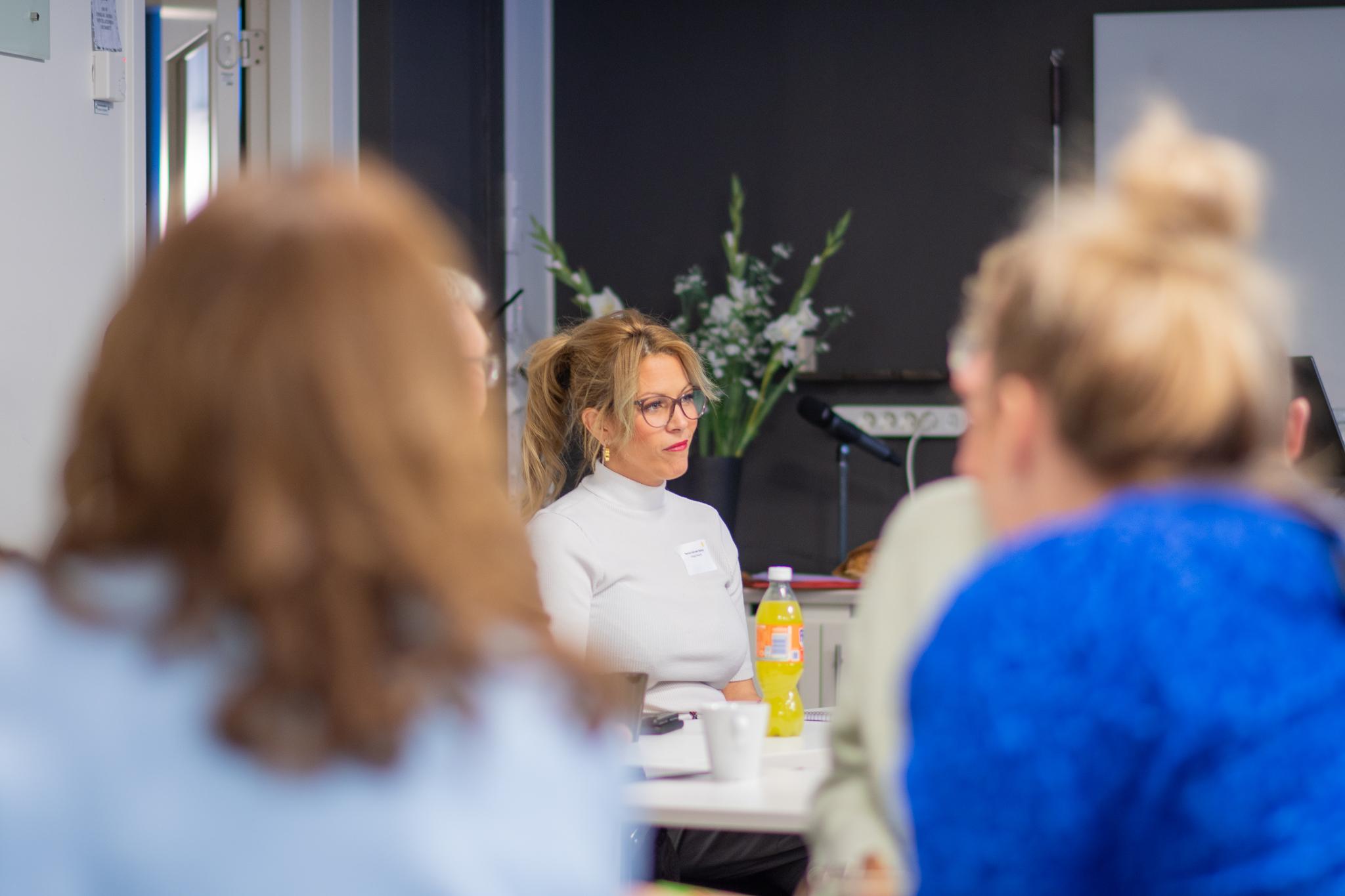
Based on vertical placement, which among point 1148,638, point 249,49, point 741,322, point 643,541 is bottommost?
point 643,541

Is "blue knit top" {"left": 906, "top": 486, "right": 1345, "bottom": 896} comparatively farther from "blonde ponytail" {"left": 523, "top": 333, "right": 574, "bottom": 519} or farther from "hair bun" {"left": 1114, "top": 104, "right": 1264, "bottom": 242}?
"blonde ponytail" {"left": 523, "top": 333, "right": 574, "bottom": 519}

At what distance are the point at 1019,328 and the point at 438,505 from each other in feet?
1.36

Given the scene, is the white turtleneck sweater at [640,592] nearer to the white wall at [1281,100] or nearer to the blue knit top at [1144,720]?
the blue knit top at [1144,720]

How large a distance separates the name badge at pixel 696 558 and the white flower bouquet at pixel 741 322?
144 centimetres

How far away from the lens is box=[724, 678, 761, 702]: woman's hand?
261 centimetres

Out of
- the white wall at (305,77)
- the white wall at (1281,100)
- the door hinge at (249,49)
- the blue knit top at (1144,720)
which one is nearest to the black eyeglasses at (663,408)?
the white wall at (305,77)

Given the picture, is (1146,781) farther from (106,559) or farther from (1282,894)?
(106,559)

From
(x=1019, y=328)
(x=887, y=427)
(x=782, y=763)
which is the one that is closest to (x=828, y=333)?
(x=887, y=427)

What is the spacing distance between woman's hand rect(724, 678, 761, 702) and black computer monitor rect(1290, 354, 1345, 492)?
1.62 m

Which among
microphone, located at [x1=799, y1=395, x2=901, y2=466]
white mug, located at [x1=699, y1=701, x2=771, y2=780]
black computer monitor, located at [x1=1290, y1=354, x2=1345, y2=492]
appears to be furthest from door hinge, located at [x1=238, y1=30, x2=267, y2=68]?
black computer monitor, located at [x1=1290, y1=354, x2=1345, y2=492]

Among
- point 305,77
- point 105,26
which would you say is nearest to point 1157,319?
point 105,26

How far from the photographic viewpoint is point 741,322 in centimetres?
422

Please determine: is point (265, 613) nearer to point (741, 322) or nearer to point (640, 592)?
point (640, 592)

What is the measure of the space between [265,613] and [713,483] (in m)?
3.31
